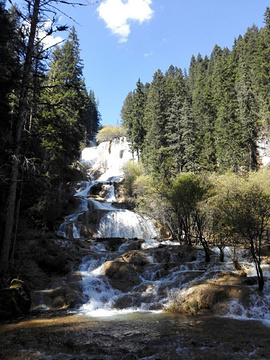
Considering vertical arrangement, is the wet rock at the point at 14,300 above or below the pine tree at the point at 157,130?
below

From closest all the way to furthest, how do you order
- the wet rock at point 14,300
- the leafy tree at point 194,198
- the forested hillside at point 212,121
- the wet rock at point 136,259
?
1. the wet rock at point 14,300
2. the wet rock at point 136,259
3. the leafy tree at point 194,198
4. the forested hillside at point 212,121

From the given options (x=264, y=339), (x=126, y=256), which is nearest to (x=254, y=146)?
(x=126, y=256)

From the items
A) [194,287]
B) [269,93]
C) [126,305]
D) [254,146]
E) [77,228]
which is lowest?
[126,305]

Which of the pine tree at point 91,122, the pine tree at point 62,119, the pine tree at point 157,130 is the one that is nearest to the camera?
the pine tree at point 62,119

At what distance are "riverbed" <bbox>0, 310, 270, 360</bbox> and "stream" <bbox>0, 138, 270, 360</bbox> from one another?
0.06 feet

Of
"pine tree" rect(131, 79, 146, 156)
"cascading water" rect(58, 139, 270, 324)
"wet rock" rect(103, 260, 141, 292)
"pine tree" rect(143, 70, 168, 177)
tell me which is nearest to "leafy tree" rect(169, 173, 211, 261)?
"cascading water" rect(58, 139, 270, 324)

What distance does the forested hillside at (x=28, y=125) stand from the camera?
937 centimetres

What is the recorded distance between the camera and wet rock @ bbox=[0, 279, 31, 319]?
26.6 feet

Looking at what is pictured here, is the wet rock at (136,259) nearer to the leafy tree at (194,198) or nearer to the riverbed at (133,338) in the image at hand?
the leafy tree at (194,198)

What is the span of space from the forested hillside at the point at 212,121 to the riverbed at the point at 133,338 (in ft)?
Answer: 85.5

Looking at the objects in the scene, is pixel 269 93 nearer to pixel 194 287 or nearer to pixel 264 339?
pixel 194 287

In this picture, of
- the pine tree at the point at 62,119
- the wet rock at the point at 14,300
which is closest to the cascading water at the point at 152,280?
the wet rock at the point at 14,300

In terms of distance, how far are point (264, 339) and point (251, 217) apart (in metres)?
4.37

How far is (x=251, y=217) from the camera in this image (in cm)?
951
